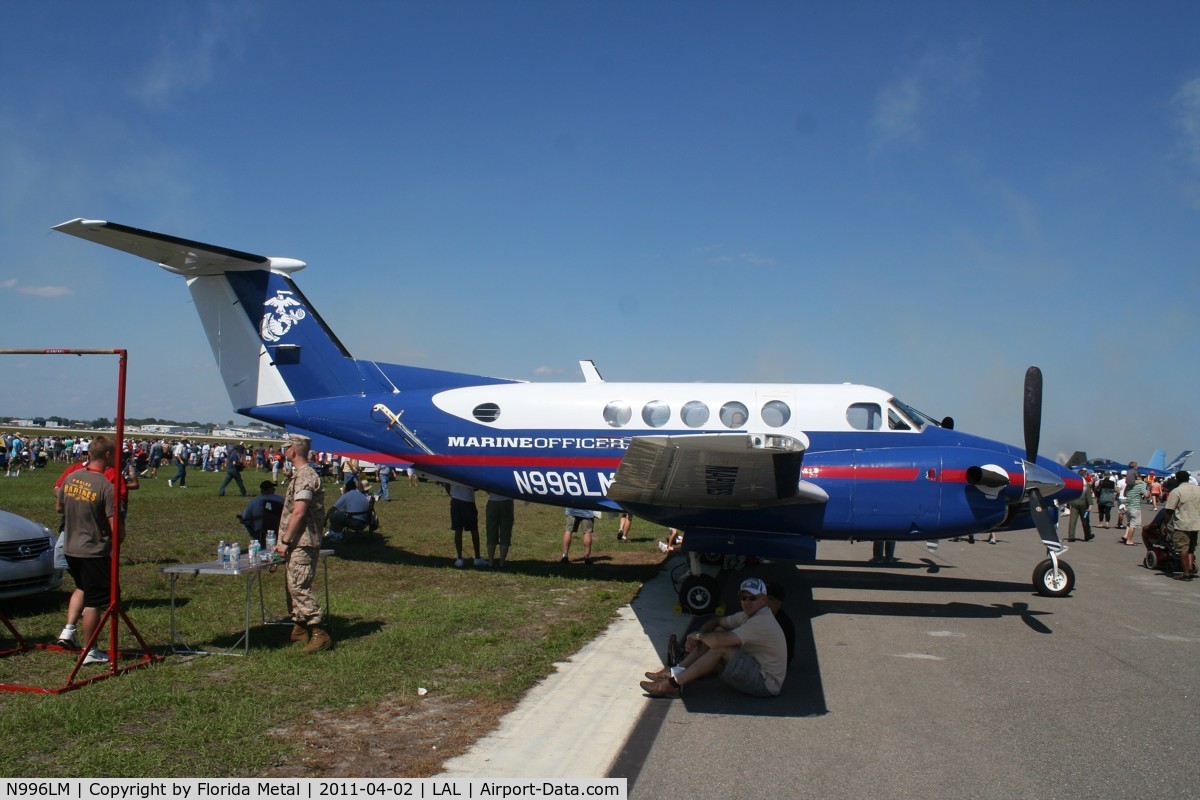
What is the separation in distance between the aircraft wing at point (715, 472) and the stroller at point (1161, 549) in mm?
8980

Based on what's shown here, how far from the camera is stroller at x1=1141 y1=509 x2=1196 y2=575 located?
14445 millimetres

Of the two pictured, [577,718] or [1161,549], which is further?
[1161,549]

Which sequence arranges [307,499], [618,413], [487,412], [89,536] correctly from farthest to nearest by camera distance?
[487,412] → [618,413] → [307,499] → [89,536]

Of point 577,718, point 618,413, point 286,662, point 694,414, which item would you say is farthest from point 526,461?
point 577,718

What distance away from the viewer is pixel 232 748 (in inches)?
197

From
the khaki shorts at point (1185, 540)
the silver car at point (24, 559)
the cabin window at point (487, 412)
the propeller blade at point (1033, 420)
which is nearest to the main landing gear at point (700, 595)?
the cabin window at point (487, 412)

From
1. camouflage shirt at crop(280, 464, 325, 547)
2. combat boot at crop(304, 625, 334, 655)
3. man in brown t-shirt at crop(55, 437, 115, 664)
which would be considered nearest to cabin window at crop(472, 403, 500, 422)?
camouflage shirt at crop(280, 464, 325, 547)

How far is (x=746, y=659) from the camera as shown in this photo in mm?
6371

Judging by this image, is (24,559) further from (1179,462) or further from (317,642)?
(1179,462)

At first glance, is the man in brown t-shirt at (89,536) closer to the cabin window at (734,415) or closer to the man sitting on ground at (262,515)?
the man sitting on ground at (262,515)

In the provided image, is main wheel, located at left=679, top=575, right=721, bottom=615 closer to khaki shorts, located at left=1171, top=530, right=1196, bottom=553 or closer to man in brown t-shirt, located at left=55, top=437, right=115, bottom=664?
man in brown t-shirt, located at left=55, top=437, right=115, bottom=664

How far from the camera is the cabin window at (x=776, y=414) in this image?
11.4 meters

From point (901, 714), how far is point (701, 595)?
12.8 feet

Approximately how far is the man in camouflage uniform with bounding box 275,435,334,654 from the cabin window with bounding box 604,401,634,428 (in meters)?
5.26
